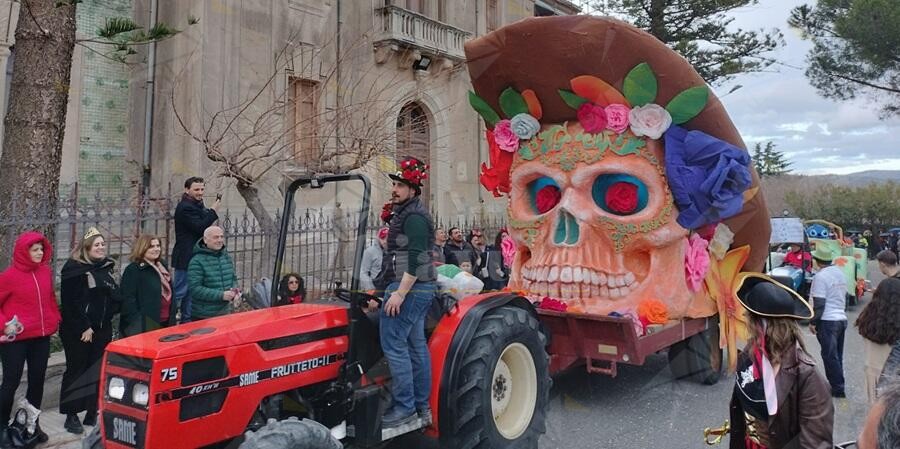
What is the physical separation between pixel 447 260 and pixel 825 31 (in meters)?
18.4

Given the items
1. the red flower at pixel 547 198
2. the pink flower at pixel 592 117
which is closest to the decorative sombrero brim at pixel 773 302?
the pink flower at pixel 592 117

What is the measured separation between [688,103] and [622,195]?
3.39 feet

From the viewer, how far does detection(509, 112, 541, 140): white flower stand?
6207mm

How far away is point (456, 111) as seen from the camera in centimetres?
1603

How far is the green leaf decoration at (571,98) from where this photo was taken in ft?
19.3

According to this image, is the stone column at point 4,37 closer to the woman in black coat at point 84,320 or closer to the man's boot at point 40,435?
the woman in black coat at point 84,320

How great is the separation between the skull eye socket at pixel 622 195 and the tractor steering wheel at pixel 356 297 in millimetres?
3130

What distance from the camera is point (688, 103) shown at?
5445 mm

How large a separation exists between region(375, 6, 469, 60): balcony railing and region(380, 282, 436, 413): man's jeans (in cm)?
1086

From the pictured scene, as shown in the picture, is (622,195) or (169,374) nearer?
(169,374)

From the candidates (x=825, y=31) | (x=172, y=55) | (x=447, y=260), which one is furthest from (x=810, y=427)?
(x=825, y=31)

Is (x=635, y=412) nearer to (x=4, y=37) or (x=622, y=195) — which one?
(x=622, y=195)

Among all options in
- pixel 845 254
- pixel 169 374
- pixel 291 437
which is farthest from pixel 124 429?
pixel 845 254

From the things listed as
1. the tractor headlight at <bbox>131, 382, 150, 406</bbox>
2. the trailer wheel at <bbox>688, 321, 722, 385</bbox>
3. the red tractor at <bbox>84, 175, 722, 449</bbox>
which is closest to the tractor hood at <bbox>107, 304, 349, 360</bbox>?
the red tractor at <bbox>84, 175, 722, 449</bbox>
